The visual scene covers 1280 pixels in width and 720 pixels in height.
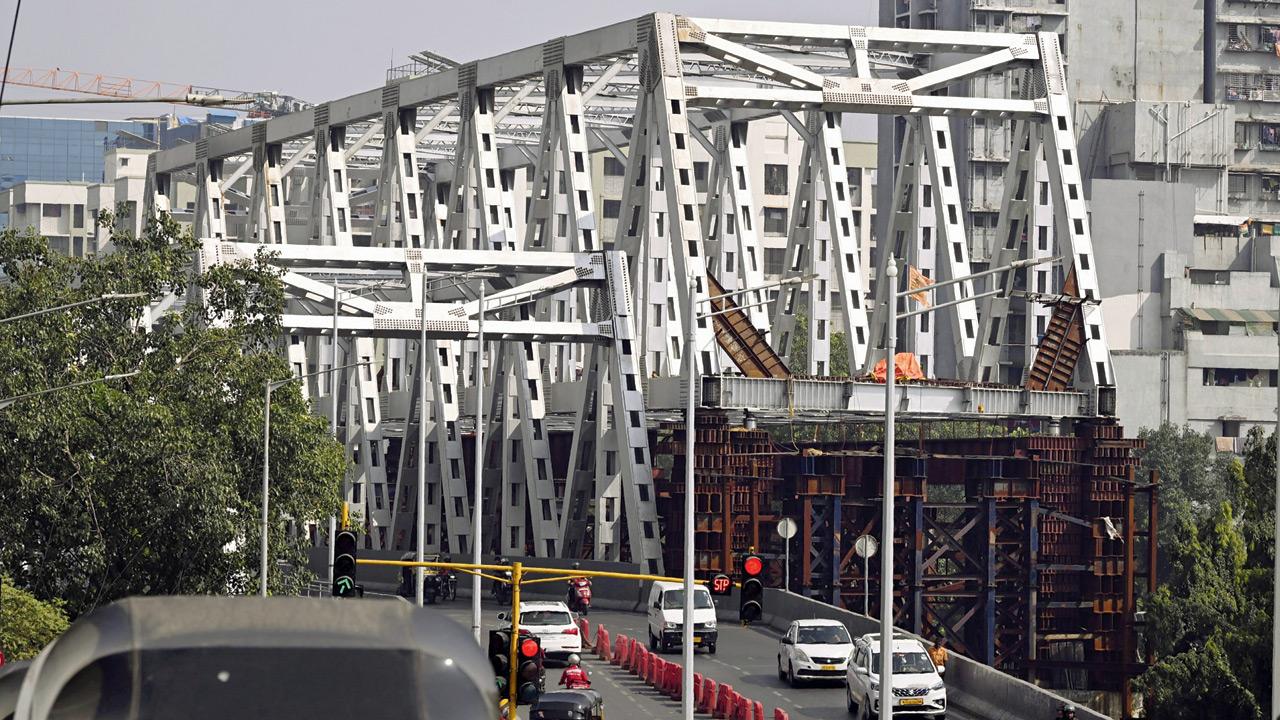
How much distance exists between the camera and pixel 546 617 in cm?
5075

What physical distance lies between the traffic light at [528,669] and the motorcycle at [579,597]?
116 ft

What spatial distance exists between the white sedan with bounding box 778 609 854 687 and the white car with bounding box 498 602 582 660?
4.98m

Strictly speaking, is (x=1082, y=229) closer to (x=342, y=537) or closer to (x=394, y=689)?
(x=342, y=537)

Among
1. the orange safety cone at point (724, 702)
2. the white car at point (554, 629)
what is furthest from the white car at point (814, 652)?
the white car at point (554, 629)

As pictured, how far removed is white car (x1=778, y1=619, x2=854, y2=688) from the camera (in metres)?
46.7

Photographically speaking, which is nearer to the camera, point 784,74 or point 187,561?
point 187,561

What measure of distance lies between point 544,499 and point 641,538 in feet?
25.7

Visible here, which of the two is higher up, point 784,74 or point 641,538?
point 784,74

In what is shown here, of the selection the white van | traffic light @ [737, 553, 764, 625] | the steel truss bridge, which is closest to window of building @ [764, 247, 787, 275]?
the steel truss bridge

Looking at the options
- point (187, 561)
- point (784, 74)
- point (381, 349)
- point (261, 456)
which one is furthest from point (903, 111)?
point (381, 349)

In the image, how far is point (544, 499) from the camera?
73.1 metres

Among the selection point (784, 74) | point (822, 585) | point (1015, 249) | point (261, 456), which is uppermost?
point (784, 74)

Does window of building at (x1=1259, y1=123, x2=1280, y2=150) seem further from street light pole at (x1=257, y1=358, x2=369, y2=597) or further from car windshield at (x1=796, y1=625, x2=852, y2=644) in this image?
car windshield at (x1=796, y1=625, x2=852, y2=644)

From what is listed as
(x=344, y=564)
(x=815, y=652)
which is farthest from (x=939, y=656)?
(x=344, y=564)
